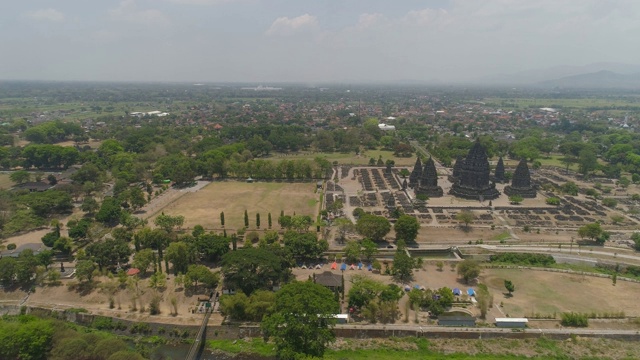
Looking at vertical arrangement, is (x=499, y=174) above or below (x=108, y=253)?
above

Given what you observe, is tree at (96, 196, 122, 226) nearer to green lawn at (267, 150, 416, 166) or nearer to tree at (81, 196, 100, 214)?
tree at (81, 196, 100, 214)

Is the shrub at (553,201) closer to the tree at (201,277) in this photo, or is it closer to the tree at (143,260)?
the tree at (201,277)

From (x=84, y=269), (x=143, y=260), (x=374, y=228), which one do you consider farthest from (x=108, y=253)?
(x=374, y=228)

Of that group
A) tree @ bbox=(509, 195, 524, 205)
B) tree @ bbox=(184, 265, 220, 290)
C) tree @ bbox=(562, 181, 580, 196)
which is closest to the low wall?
tree @ bbox=(184, 265, 220, 290)

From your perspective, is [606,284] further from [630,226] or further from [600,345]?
[630,226]

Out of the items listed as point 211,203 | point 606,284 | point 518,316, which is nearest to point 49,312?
point 211,203

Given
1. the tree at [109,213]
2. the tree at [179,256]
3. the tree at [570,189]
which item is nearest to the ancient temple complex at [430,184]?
the tree at [570,189]

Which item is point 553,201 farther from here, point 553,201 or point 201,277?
point 201,277
